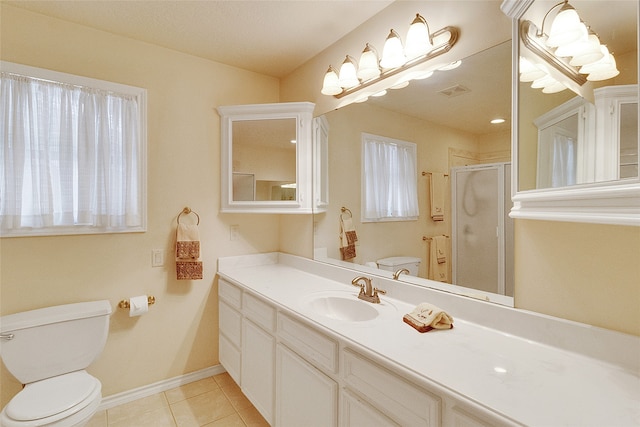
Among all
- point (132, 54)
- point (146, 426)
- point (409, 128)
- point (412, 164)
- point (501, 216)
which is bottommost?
point (146, 426)

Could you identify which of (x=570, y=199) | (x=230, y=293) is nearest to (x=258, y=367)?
(x=230, y=293)

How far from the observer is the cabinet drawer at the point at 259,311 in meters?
1.65

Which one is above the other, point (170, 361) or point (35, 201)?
point (35, 201)

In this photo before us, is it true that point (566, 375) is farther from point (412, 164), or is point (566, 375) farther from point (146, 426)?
point (146, 426)

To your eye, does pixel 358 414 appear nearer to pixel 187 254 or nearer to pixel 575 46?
pixel 575 46

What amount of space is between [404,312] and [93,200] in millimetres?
1977

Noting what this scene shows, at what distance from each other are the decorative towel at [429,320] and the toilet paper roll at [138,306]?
5.61 feet

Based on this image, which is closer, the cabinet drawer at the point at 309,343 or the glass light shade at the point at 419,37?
the cabinet drawer at the point at 309,343

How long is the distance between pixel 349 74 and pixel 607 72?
132 cm

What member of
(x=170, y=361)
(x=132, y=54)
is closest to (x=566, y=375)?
(x=170, y=361)

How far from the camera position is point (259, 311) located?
1.77 metres

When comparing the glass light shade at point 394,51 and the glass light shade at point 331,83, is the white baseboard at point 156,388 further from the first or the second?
the glass light shade at point 394,51

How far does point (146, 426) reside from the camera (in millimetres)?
1857

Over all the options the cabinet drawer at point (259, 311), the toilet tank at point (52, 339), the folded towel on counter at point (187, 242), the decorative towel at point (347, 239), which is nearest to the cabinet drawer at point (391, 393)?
the cabinet drawer at point (259, 311)
